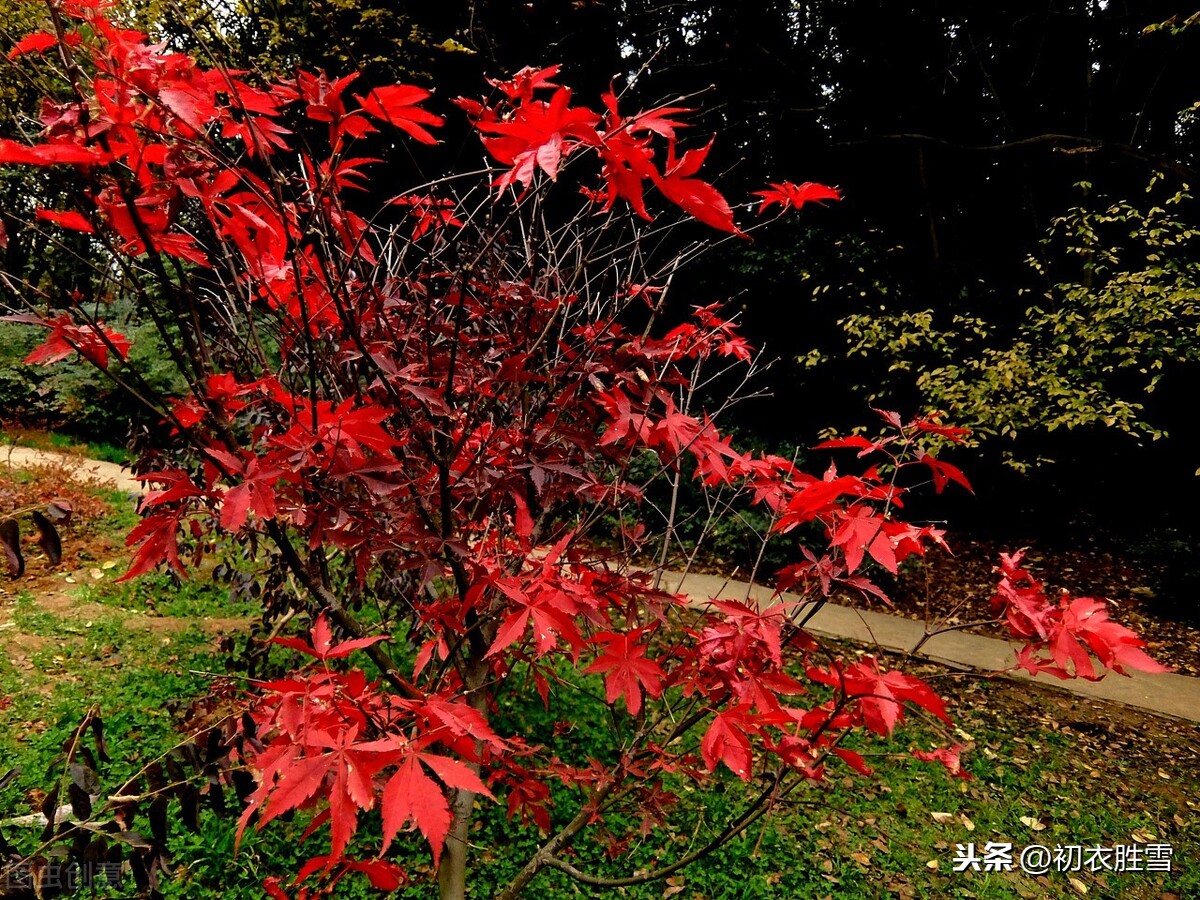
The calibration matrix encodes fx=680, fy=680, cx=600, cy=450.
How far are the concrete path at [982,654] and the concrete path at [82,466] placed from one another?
5.55 metres

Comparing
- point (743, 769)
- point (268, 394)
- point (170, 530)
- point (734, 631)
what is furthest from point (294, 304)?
point (743, 769)

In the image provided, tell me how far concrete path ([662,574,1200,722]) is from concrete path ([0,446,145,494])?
5549 millimetres

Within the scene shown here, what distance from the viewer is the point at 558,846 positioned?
78.7 inches

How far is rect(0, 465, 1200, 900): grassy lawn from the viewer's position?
8.86 ft

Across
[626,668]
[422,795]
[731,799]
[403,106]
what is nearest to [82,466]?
[731,799]

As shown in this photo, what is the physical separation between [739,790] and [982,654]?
111 inches

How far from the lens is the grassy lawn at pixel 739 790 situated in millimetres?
2701

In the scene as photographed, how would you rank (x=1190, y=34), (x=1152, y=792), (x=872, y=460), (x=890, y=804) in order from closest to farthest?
(x=890, y=804) → (x=1152, y=792) → (x=1190, y=34) → (x=872, y=460)

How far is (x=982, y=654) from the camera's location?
16.9 feet

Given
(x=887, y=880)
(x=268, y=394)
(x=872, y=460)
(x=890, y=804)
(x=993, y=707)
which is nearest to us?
(x=268, y=394)

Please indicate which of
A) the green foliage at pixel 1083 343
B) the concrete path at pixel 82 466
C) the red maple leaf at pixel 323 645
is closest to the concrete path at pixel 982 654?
the green foliage at pixel 1083 343

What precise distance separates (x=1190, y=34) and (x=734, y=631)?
24.6 ft

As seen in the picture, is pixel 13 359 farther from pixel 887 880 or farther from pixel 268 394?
pixel 887 880

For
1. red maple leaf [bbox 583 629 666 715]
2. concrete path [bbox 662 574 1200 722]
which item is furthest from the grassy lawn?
red maple leaf [bbox 583 629 666 715]
